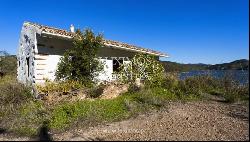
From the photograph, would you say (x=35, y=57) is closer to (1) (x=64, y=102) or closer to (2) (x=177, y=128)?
(1) (x=64, y=102)

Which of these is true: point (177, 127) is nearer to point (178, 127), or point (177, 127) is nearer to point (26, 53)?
point (178, 127)

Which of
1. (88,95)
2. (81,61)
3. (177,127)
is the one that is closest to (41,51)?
(81,61)

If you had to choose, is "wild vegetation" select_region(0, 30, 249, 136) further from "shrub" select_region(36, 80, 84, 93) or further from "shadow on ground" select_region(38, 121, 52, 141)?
"shadow on ground" select_region(38, 121, 52, 141)

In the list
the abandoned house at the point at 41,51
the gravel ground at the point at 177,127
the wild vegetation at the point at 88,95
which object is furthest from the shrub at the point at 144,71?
the gravel ground at the point at 177,127

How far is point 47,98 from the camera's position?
14227 millimetres

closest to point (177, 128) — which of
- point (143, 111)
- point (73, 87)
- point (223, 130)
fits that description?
point (223, 130)

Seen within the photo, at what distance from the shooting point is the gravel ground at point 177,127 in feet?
26.8

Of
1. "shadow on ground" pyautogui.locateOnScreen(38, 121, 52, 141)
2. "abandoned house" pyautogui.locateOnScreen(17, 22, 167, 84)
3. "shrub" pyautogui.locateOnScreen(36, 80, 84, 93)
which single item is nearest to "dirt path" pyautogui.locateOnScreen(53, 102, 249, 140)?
"shadow on ground" pyautogui.locateOnScreen(38, 121, 52, 141)

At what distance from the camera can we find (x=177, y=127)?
9148mm

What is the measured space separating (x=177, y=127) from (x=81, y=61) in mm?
7858

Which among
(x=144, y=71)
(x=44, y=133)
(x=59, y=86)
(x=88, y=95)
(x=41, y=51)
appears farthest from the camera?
(x=144, y=71)

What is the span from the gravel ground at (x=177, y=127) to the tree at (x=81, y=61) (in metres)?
5.52

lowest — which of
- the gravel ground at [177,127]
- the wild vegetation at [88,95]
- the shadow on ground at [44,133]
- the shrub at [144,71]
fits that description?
the shadow on ground at [44,133]

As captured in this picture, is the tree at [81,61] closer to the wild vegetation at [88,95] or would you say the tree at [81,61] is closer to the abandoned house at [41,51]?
the wild vegetation at [88,95]
